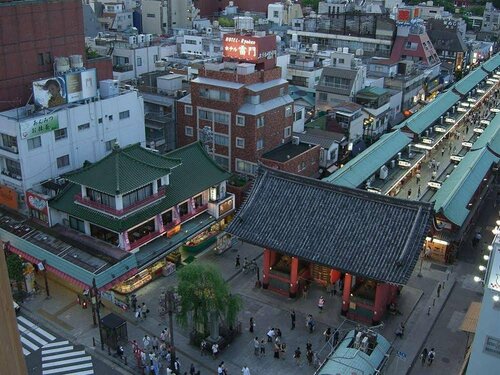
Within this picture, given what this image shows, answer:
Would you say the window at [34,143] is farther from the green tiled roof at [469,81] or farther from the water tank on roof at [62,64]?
the green tiled roof at [469,81]

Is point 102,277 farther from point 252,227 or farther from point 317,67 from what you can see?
point 317,67

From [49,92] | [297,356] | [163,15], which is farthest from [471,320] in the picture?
[163,15]

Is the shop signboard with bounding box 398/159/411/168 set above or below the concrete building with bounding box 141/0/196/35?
below

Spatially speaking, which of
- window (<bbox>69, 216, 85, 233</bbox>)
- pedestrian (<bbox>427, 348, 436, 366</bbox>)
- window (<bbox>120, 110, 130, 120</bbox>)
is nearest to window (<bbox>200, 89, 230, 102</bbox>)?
window (<bbox>120, 110, 130, 120</bbox>)

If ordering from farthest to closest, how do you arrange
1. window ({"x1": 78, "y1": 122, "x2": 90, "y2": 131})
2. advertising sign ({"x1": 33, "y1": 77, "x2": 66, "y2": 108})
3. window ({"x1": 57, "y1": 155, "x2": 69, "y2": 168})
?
window ({"x1": 78, "y1": 122, "x2": 90, "y2": 131}), window ({"x1": 57, "y1": 155, "x2": 69, "y2": 168}), advertising sign ({"x1": 33, "y1": 77, "x2": 66, "y2": 108})

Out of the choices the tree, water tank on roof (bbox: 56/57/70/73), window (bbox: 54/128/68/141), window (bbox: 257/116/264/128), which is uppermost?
water tank on roof (bbox: 56/57/70/73)

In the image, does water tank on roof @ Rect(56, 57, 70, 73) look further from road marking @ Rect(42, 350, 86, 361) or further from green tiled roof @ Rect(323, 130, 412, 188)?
road marking @ Rect(42, 350, 86, 361)

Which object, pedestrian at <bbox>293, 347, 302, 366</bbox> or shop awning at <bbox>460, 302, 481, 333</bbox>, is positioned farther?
pedestrian at <bbox>293, 347, 302, 366</bbox>

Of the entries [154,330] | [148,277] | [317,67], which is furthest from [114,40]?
[154,330]

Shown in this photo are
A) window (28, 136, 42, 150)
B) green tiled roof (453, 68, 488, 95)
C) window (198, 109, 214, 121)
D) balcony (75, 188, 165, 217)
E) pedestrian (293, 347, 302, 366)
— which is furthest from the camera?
green tiled roof (453, 68, 488, 95)
